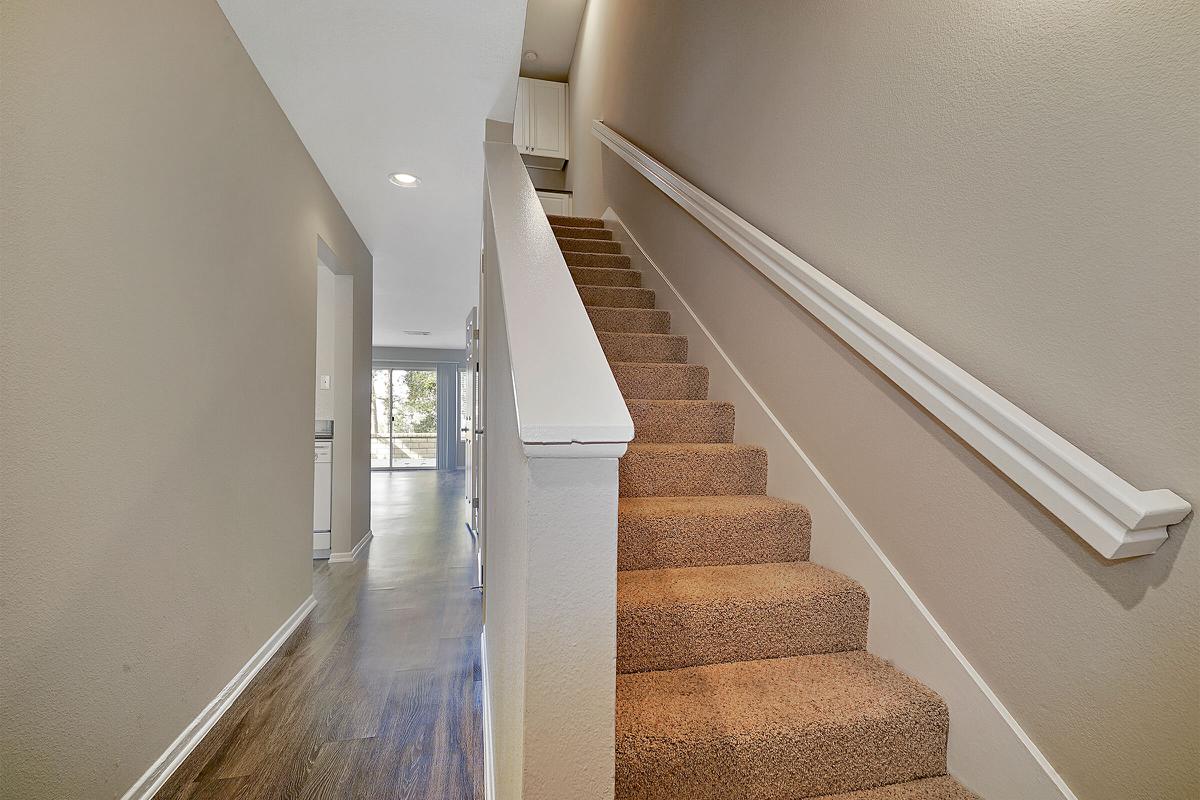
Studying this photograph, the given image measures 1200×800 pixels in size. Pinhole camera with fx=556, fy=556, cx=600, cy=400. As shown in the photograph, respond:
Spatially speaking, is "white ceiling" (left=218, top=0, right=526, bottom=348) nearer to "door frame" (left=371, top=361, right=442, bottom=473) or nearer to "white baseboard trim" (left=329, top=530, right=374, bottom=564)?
"white baseboard trim" (left=329, top=530, right=374, bottom=564)

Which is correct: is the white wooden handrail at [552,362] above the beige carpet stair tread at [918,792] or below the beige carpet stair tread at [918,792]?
above

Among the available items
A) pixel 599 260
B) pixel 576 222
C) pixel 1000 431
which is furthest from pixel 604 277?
pixel 1000 431

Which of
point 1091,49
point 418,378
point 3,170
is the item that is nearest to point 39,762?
point 3,170

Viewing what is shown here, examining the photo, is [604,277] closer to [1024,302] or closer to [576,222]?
[576,222]

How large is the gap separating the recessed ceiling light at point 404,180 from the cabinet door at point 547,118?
242 cm

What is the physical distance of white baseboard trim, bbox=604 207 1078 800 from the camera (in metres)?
1.03

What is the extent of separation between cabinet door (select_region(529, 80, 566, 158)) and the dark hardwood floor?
407 centimetres

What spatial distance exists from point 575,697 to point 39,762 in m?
1.22

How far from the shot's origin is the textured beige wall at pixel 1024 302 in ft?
2.78

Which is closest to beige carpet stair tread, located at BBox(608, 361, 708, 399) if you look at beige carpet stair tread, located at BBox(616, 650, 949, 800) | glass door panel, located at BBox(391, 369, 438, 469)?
beige carpet stair tread, located at BBox(616, 650, 949, 800)

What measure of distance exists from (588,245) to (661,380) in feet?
4.82

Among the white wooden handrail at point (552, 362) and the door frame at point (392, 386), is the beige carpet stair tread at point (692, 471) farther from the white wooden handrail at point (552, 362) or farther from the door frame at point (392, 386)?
the door frame at point (392, 386)

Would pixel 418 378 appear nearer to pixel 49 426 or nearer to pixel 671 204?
pixel 671 204

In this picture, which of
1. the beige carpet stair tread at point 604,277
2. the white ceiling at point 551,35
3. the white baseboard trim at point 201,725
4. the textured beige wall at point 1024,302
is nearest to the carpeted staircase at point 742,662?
the textured beige wall at point 1024,302
